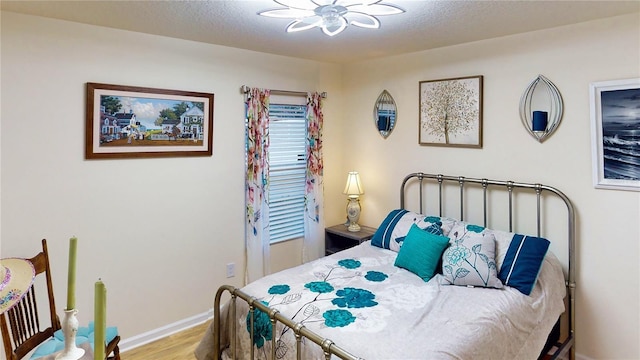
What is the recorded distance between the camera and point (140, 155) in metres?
2.86

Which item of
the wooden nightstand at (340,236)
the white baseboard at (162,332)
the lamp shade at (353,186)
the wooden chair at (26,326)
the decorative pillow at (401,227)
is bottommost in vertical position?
the white baseboard at (162,332)

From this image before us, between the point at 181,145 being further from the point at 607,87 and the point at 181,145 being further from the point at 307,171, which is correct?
the point at 607,87

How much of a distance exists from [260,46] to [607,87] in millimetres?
2508

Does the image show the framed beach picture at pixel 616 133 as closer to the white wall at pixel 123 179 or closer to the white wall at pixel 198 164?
the white wall at pixel 198 164

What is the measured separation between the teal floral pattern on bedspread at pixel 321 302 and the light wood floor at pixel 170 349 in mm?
1020

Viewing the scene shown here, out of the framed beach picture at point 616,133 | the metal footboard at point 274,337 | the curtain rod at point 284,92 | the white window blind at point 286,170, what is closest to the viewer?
the metal footboard at point 274,337

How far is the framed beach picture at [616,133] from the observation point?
2.36 meters

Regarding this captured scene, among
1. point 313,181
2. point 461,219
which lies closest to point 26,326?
point 313,181

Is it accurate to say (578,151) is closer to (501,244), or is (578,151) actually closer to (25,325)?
(501,244)

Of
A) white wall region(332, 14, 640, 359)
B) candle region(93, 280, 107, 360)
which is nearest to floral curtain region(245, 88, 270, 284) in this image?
white wall region(332, 14, 640, 359)

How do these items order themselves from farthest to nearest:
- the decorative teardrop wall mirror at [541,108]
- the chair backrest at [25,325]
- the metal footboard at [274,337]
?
the decorative teardrop wall mirror at [541,108] < the chair backrest at [25,325] < the metal footboard at [274,337]

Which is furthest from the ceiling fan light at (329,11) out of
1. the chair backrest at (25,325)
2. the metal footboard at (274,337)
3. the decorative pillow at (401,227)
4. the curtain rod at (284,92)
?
the chair backrest at (25,325)

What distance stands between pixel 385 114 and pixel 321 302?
216 centimetres

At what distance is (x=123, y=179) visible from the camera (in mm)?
2805
